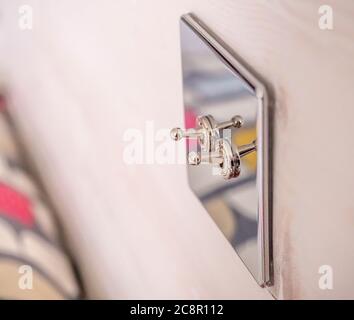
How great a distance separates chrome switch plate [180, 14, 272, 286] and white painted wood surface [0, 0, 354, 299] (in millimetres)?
16

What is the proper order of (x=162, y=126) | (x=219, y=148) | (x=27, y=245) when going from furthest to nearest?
(x=27, y=245)
(x=162, y=126)
(x=219, y=148)

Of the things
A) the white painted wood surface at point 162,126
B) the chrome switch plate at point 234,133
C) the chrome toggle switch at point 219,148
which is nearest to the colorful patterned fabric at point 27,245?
the white painted wood surface at point 162,126

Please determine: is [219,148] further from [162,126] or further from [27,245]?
[27,245]

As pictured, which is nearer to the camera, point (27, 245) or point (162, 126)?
point (162, 126)

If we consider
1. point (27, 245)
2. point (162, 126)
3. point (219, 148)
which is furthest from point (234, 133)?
point (27, 245)

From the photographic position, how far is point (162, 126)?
858 millimetres

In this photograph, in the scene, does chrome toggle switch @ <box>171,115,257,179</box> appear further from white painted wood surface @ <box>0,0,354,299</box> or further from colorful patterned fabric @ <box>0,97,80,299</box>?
colorful patterned fabric @ <box>0,97,80,299</box>

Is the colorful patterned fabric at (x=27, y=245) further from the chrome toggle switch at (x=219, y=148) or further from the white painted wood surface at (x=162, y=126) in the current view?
the chrome toggle switch at (x=219, y=148)

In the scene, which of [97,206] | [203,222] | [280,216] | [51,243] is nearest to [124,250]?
[97,206]

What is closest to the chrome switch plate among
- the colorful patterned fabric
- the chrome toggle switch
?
the chrome toggle switch

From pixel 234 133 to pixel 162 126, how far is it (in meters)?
0.36

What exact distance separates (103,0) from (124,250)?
60 centimetres

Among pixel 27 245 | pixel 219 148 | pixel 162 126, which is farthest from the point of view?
pixel 27 245

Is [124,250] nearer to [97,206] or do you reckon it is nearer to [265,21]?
[97,206]
